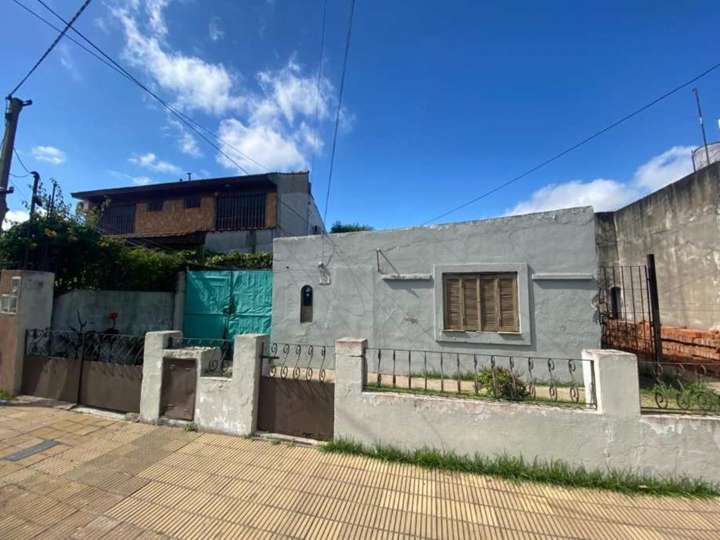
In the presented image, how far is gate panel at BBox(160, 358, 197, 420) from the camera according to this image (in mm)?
4637

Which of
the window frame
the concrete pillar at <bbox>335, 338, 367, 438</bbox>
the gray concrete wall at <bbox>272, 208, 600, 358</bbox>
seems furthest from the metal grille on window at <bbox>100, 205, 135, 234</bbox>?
the concrete pillar at <bbox>335, 338, 367, 438</bbox>

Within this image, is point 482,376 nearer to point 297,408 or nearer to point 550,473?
point 550,473

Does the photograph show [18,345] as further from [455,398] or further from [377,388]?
[455,398]

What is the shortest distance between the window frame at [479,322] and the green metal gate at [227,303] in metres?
4.48


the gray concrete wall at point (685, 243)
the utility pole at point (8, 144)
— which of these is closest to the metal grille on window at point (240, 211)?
the utility pole at point (8, 144)

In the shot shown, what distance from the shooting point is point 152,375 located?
15.8ft

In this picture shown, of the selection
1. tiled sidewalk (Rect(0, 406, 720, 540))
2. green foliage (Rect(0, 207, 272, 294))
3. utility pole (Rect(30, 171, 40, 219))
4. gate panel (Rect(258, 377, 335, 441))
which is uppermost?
utility pole (Rect(30, 171, 40, 219))

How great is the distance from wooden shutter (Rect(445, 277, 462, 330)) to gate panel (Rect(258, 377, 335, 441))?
3487mm

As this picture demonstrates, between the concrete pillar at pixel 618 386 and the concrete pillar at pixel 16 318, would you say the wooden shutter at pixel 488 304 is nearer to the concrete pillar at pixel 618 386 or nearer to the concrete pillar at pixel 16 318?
the concrete pillar at pixel 618 386

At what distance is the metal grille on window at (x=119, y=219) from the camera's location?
1714cm

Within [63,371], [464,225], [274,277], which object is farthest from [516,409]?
[63,371]

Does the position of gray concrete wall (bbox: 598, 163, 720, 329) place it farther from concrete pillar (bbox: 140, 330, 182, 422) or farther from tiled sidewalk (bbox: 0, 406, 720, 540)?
concrete pillar (bbox: 140, 330, 182, 422)

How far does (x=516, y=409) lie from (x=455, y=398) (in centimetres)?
67

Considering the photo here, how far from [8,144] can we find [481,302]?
1192 centimetres
